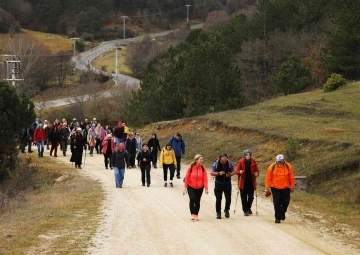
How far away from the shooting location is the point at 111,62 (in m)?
112

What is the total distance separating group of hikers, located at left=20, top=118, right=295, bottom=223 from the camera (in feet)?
57.1

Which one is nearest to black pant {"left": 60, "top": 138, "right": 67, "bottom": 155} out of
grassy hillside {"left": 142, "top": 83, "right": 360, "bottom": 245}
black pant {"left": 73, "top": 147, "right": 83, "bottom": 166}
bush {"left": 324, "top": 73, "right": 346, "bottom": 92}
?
black pant {"left": 73, "top": 147, "right": 83, "bottom": 166}

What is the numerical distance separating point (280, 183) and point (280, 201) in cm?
45

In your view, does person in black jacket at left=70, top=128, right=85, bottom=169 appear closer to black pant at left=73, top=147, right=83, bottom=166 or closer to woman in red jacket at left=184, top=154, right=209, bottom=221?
black pant at left=73, top=147, right=83, bottom=166

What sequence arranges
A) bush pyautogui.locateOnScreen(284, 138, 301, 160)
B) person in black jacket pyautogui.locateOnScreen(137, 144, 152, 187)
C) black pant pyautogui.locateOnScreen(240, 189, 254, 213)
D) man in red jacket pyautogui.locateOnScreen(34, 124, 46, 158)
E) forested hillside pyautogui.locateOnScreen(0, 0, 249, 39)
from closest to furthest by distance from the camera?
black pant pyautogui.locateOnScreen(240, 189, 254, 213)
person in black jacket pyautogui.locateOnScreen(137, 144, 152, 187)
bush pyautogui.locateOnScreen(284, 138, 301, 160)
man in red jacket pyautogui.locateOnScreen(34, 124, 46, 158)
forested hillside pyautogui.locateOnScreen(0, 0, 249, 39)

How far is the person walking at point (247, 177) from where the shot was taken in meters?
18.1

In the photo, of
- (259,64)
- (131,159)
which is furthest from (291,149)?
(259,64)

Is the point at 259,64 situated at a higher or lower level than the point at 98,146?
higher

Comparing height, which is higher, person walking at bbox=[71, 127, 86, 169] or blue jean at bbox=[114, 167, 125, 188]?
person walking at bbox=[71, 127, 86, 169]

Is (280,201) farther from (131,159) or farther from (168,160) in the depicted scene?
(131,159)

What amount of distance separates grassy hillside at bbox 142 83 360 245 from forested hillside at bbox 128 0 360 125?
3.62m

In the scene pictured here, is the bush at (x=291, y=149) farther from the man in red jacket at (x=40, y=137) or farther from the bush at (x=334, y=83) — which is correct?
the bush at (x=334, y=83)

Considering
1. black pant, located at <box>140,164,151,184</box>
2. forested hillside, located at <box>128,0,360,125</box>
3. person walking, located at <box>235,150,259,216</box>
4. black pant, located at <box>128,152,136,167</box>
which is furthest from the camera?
forested hillside, located at <box>128,0,360,125</box>

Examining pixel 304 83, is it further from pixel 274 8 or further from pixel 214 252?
pixel 214 252
